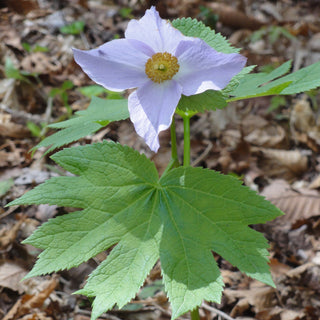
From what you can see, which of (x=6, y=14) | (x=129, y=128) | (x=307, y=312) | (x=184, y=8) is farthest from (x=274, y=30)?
(x=307, y=312)

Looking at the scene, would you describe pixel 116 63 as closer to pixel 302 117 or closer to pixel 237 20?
pixel 302 117

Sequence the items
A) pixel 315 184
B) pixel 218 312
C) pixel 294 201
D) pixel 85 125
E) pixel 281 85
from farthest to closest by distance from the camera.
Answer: pixel 315 184 < pixel 294 201 < pixel 218 312 < pixel 85 125 < pixel 281 85

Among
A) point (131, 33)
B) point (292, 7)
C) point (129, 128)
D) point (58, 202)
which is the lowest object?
point (292, 7)

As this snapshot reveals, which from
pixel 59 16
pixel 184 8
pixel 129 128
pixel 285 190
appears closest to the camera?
pixel 285 190

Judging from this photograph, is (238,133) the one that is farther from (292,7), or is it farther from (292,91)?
(292,7)

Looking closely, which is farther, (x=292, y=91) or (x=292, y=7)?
(x=292, y=7)

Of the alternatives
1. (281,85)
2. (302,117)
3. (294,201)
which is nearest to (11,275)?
(281,85)
